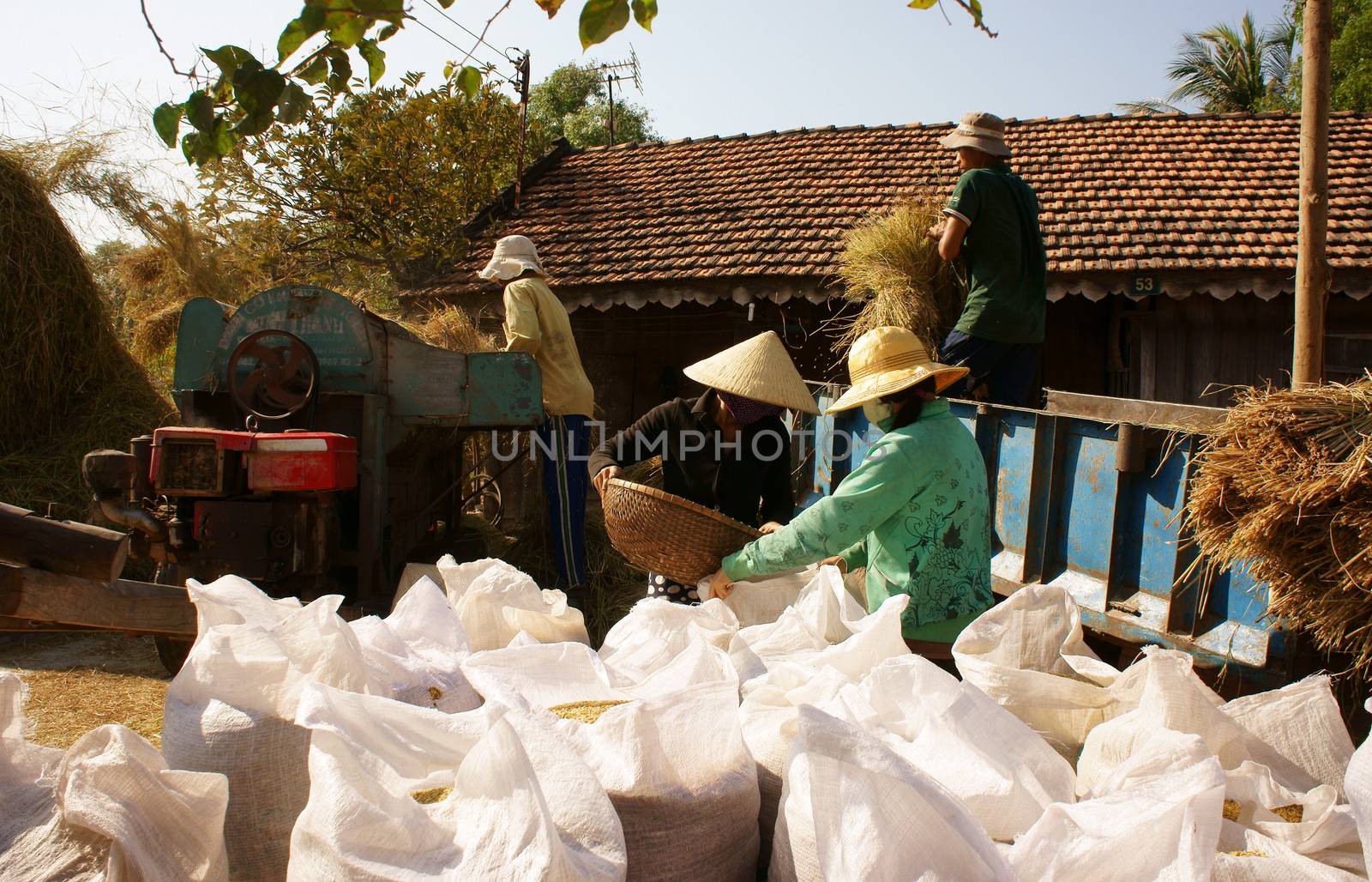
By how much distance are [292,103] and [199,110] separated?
15 cm

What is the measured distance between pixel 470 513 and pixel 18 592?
680 cm

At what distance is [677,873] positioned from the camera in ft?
5.66

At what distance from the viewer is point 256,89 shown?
5.42 ft

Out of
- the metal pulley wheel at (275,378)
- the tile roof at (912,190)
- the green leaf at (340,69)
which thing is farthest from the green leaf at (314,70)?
the tile roof at (912,190)

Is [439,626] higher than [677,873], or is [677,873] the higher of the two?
[439,626]

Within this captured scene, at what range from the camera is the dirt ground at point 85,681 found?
379cm

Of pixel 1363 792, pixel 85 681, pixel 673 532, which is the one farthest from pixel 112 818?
pixel 85 681

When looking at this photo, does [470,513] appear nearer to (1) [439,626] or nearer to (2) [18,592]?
(1) [439,626]

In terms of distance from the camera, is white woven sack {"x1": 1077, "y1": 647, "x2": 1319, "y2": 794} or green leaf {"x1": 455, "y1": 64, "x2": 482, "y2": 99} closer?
white woven sack {"x1": 1077, "y1": 647, "x2": 1319, "y2": 794}

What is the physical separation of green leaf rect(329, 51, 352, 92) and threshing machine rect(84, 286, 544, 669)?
2362mm

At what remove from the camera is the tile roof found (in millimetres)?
9078

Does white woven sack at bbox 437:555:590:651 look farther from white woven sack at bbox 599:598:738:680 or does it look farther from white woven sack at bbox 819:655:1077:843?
white woven sack at bbox 819:655:1077:843

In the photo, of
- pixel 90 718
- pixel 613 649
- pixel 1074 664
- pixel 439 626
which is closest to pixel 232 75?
pixel 439 626

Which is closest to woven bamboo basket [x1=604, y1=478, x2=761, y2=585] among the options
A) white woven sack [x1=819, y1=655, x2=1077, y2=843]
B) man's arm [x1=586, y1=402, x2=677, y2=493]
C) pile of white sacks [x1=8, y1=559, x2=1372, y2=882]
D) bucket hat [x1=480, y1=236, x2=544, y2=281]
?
man's arm [x1=586, y1=402, x2=677, y2=493]
